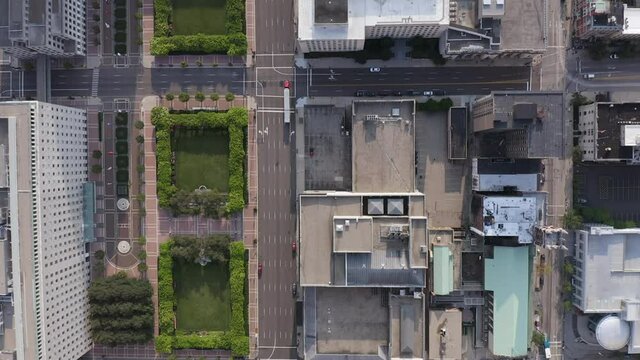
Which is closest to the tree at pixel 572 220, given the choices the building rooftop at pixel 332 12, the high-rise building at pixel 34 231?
the building rooftop at pixel 332 12

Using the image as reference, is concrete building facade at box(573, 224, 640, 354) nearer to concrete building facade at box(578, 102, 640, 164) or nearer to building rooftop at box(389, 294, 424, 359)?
concrete building facade at box(578, 102, 640, 164)

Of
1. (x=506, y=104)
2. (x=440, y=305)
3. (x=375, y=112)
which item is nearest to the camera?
(x=506, y=104)

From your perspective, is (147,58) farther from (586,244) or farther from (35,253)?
(586,244)

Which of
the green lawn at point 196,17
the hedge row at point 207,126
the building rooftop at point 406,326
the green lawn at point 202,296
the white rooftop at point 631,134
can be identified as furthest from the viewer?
the green lawn at point 202,296

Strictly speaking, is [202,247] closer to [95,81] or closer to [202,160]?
[202,160]

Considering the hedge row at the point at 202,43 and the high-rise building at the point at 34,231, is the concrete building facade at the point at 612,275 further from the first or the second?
the high-rise building at the point at 34,231

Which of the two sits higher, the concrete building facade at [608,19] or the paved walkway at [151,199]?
the concrete building facade at [608,19]

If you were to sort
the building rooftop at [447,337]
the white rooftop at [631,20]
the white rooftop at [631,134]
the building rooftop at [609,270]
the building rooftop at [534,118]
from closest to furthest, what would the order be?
1. the building rooftop at [534,118]
2. the white rooftop at [631,134]
3. the white rooftop at [631,20]
4. the building rooftop at [609,270]
5. the building rooftop at [447,337]

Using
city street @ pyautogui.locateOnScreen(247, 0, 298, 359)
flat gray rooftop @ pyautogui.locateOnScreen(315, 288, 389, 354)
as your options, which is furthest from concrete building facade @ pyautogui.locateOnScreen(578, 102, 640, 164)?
city street @ pyautogui.locateOnScreen(247, 0, 298, 359)

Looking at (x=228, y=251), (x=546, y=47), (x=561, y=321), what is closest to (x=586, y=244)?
(x=561, y=321)
